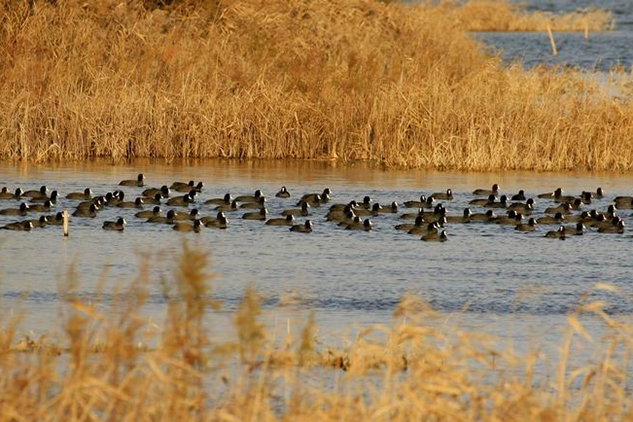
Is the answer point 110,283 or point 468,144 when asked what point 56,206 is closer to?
point 110,283

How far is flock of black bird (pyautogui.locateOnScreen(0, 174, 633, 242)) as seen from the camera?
769 inches

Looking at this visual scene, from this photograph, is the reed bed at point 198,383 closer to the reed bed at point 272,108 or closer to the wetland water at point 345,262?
the wetland water at point 345,262

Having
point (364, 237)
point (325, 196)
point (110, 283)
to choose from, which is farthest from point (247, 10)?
point (110, 283)

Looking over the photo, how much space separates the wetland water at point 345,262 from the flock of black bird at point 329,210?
0.58 feet

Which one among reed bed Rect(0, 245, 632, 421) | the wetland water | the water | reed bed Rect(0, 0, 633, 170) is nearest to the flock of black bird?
the wetland water

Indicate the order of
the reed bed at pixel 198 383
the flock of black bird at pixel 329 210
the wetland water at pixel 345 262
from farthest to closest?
the flock of black bird at pixel 329 210 < the wetland water at pixel 345 262 < the reed bed at pixel 198 383

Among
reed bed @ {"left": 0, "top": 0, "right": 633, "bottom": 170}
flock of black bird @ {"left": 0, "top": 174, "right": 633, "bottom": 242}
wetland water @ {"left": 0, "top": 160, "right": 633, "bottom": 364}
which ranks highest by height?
reed bed @ {"left": 0, "top": 0, "right": 633, "bottom": 170}

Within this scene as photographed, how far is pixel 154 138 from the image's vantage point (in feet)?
87.1

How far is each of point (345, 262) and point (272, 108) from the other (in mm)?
9856

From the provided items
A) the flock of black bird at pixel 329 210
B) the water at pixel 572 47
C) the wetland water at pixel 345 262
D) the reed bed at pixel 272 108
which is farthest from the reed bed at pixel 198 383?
the water at pixel 572 47

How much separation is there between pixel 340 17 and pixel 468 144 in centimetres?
991

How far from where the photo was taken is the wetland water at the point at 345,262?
45.2 ft

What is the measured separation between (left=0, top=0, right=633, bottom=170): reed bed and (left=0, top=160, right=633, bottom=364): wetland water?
5.87 feet

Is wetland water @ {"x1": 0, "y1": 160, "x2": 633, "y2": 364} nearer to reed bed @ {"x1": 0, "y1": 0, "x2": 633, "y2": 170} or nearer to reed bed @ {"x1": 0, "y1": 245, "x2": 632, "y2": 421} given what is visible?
reed bed @ {"x1": 0, "y1": 0, "x2": 633, "y2": 170}
